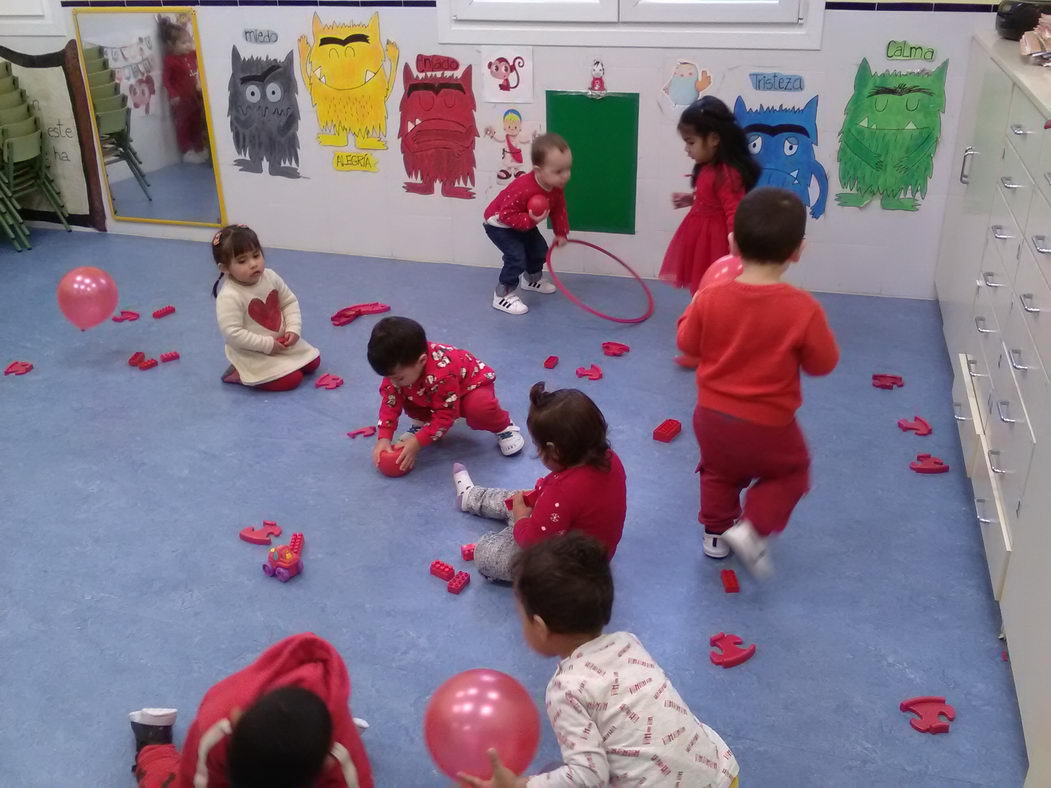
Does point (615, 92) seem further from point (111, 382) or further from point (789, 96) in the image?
point (111, 382)

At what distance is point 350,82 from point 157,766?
12.4 feet

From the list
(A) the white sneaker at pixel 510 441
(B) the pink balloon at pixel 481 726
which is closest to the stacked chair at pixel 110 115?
(A) the white sneaker at pixel 510 441

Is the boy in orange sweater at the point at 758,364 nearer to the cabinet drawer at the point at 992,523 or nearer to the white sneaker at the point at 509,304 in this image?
the cabinet drawer at the point at 992,523

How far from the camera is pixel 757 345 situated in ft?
7.85

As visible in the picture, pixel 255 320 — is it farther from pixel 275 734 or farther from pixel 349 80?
pixel 275 734

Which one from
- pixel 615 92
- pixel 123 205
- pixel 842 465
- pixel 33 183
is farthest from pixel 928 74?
pixel 33 183

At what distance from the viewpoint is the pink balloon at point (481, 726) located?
1.73 metres

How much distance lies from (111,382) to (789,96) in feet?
10.5

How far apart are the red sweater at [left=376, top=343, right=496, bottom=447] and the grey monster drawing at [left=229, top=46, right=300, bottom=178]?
8.05ft

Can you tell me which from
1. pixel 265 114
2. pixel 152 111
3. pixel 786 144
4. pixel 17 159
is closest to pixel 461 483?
pixel 786 144

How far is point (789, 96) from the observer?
14.0 ft

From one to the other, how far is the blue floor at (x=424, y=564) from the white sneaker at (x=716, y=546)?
0.10ft

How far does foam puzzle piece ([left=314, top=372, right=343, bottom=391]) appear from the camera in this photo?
3.85 meters

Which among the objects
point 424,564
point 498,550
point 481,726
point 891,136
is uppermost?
point 891,136
